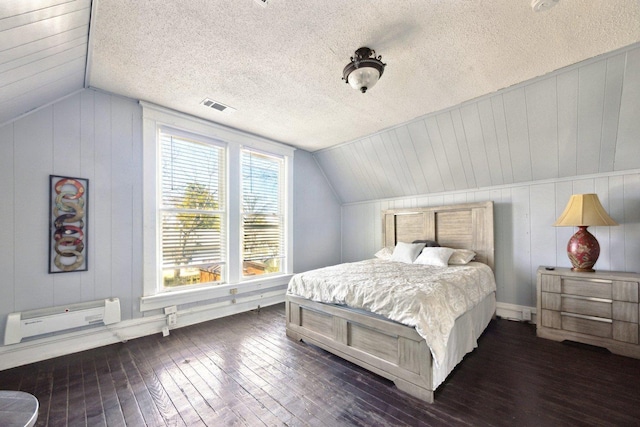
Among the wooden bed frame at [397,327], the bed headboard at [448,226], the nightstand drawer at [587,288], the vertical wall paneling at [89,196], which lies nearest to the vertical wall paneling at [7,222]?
the vertical wall paneling at [89,196]

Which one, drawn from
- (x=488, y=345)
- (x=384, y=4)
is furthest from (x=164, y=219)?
(x=488, y=345)

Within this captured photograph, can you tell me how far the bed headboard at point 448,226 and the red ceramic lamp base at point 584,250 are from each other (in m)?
0.83

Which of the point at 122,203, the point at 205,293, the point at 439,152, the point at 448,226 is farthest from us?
the point at 448,226

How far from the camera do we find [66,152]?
2.62 metres

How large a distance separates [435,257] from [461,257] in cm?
37

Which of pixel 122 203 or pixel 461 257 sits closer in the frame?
pixel 122 203

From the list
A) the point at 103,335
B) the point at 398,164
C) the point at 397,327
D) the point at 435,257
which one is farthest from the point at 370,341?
the point at 398,164

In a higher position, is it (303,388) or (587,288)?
(587,288)

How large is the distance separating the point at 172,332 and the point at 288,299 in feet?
4.79

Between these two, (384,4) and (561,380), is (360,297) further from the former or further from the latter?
(384,4)

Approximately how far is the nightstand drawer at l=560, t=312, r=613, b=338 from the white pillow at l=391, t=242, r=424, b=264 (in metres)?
1.62

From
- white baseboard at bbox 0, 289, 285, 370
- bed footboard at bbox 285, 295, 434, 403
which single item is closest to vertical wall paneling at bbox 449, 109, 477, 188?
bed footboard at bbox 285, 295, 434, 403

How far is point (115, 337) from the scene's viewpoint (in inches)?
111

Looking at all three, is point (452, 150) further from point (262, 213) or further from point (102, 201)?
point (102, 201)
